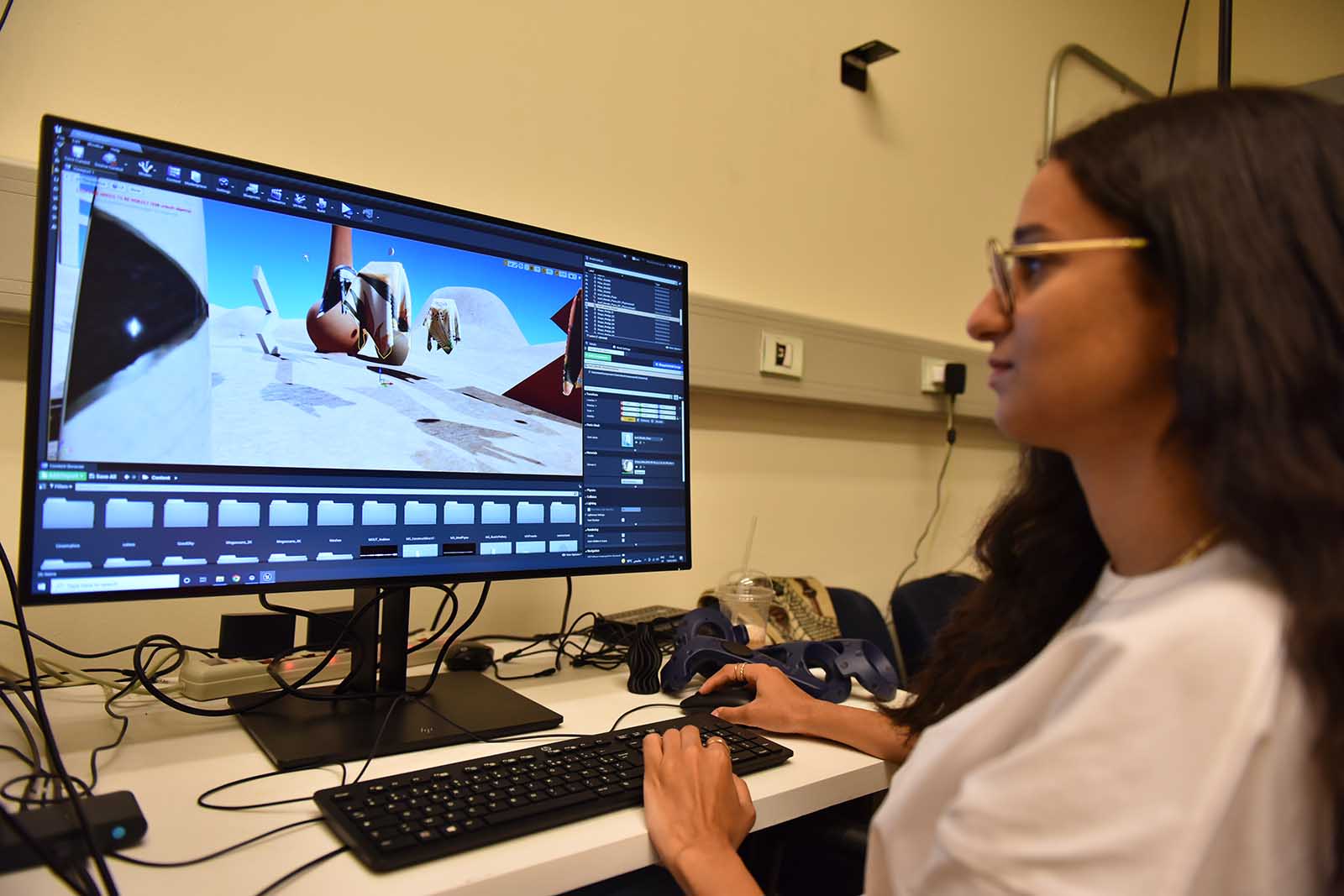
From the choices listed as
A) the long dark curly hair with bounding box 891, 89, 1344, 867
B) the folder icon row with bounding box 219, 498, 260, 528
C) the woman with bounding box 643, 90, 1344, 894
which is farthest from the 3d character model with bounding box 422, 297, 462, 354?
the long dark curly hair with bounding box 891, 89, 1344, 867

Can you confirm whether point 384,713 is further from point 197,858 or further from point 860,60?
point 860,60

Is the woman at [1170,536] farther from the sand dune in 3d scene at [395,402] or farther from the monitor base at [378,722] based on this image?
the sand dune in 3d scene at [395,402]

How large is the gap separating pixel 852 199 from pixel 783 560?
90cm

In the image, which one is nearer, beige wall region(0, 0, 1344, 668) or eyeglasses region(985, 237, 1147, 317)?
eyeglasses region(985, 237, 1147, 317)

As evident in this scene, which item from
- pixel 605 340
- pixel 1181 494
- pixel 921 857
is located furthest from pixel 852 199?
pixel 921 857

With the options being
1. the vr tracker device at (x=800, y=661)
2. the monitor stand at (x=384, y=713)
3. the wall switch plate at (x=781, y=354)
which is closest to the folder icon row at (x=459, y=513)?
the monitor stand at (x=384, y=713)

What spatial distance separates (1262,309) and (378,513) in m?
0.85

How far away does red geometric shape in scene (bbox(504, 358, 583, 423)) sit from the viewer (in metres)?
1.10

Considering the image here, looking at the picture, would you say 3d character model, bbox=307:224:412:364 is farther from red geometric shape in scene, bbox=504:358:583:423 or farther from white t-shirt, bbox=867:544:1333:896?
white t-shirt, bbox=867:544:1333:896

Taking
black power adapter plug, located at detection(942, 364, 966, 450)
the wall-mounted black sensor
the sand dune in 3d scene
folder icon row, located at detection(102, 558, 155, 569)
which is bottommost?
folder icon row, located at detection(102, 558, 155, 569)

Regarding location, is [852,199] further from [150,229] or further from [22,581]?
[22,581]

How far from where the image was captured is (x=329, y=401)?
939 millimetres

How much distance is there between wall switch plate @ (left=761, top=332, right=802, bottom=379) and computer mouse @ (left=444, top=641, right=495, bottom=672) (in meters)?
0.85

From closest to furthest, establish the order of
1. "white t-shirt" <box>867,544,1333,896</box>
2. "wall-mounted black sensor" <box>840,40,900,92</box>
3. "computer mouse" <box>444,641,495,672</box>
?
"white t-shirt" <box>867,544,1333,896</box> < "computer mouse" <box>444,641,495,672</box> < "wall-mounted black sensor" <box>840,40,900,92</box>
